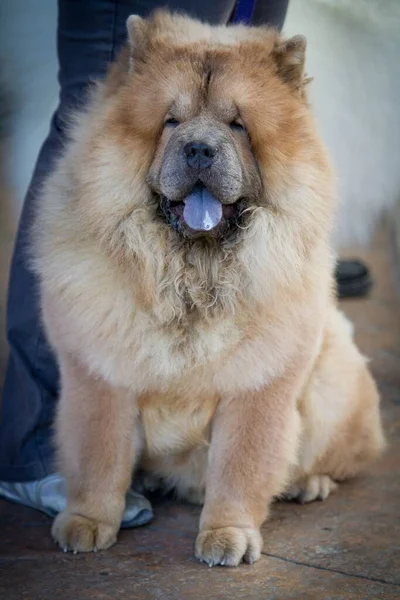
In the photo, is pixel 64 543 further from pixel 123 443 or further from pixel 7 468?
pixel 7 468

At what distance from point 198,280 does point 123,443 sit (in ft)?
1.72

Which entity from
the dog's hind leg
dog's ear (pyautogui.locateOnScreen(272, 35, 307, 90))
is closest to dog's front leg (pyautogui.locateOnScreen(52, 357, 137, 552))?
the dog's hind leg

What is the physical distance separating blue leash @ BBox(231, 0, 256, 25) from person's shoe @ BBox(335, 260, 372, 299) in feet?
8.91

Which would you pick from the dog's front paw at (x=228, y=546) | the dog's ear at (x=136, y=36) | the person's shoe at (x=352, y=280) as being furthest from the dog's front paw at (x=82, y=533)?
the person's shoe at (x=352, y=280)

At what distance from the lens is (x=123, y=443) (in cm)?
248

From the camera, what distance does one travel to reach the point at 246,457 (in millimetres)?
2465

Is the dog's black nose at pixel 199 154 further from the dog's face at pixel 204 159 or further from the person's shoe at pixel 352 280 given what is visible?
the person's shoe at pixel 352 280

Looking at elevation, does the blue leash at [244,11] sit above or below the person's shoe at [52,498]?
above

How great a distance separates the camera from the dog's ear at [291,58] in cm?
238

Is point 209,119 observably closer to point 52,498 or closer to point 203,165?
point 203,165

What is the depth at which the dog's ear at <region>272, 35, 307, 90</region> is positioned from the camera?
2385mm

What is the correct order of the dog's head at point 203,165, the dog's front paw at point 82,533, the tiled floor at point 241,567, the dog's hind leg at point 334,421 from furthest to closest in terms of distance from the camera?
the dog's hind leg at point 334,421 < the dog's front paw at point 82,533 < the dog's head at point 203,165 < the tiled floor at point 241,567

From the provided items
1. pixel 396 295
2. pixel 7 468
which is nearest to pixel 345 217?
pixel 396 295

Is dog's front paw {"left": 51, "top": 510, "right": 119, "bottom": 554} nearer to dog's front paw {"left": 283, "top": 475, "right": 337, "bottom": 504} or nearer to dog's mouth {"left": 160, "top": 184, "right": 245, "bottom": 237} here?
dog's front paw {"left": 283, "top": 475, "right": 337, "bottom": 504}
